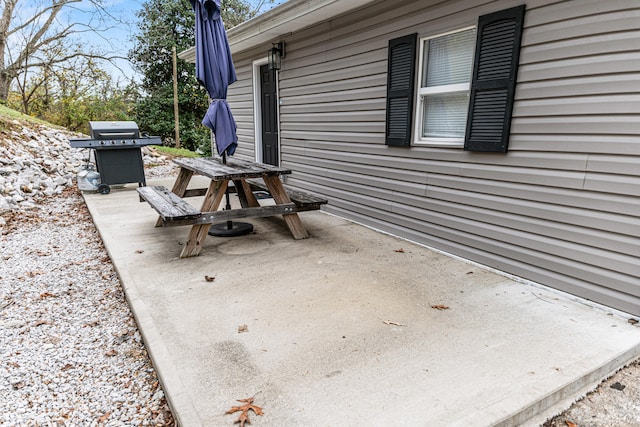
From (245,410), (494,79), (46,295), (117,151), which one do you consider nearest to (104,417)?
(245,410)

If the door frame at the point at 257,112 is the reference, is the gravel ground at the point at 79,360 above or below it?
below

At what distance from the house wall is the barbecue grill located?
3.52m

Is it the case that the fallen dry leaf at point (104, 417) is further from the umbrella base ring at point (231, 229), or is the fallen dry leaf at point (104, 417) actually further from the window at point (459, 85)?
the window at point (459, 85)

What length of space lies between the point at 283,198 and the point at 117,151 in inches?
145

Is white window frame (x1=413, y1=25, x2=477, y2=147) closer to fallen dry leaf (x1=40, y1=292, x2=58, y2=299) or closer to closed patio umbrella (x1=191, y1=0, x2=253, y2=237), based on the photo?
closed patio umbrella (x1=191, y1=0, x2=253, y2=237)

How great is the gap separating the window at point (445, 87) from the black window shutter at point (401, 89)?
87 mm

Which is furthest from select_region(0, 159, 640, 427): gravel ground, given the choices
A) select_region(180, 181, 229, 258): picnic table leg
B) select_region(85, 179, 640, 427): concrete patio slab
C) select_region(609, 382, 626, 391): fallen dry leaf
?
select_region(180, 181, 229, 258): picnic table leg

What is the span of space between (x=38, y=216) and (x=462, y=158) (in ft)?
16.3

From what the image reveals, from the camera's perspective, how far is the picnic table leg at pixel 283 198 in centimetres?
352

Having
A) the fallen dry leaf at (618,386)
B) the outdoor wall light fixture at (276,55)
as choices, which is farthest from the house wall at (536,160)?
the outdoor wall light fixture at (276,55)

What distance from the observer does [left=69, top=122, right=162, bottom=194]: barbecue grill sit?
5652 millimetres

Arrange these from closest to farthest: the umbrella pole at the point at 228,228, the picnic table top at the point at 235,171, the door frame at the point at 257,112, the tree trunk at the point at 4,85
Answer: the picnic table top at the point at 235,171, the umbrella pole at the point at 228,228, the door frame at the point at 257,112, the tree trunk at the point at 4,85

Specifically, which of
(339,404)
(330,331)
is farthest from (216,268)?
(339,404)

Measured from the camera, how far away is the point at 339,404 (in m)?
1.52
